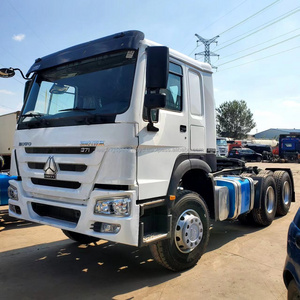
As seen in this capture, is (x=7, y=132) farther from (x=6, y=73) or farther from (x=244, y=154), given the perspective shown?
(x=244, y=154)

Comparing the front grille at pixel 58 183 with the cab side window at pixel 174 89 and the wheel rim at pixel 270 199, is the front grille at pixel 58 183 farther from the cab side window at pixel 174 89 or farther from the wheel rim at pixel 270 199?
the wheel rim at pixel 270 199

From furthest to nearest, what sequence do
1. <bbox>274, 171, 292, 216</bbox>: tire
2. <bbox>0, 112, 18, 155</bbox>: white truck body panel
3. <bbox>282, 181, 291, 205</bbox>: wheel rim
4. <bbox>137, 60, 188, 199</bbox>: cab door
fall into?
<bbox>0, 112, 18, 155</bbox>: white truck body panel < <bbox>282, 181, 291, 205</bbox>: wheel rim < <bbox>274, 171, 292, 216</bbox>: tire < <bbox>137, 60, 188, 199</bbox>: cab door

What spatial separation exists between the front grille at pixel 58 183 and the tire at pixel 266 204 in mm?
4142

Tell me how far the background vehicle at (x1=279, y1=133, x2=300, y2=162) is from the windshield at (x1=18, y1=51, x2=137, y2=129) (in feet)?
107

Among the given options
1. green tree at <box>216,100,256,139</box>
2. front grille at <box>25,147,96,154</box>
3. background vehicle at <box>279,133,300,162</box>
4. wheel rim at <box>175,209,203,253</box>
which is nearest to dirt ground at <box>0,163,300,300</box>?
wheel rim at <box>175,209,203,253</box>

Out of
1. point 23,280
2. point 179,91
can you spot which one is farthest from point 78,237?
point 179,91

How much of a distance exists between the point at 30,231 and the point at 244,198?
4343 millimetres

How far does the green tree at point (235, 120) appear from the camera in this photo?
223 feet

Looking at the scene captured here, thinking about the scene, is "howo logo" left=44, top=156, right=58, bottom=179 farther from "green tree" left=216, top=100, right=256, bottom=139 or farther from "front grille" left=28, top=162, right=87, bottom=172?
"green tree" left=216, top=100, right=256, bottom=139

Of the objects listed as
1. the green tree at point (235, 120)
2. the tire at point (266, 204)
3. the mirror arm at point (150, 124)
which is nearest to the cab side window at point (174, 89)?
the mirror arm at point (150, 124)

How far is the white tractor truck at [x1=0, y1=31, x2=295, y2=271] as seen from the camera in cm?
322

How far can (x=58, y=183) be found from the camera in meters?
3.68

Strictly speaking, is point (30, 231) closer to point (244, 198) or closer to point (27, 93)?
point (27, 93)

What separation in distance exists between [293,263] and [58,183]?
2.68 meters
